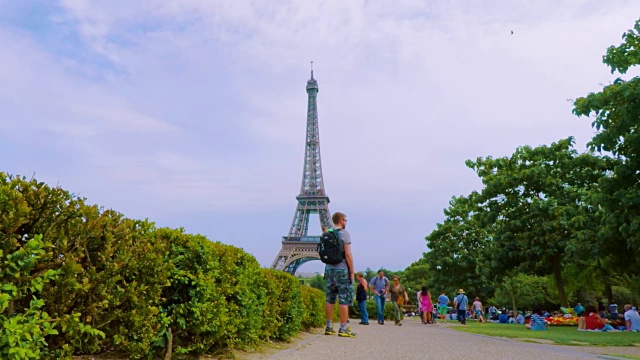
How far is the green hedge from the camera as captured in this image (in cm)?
276

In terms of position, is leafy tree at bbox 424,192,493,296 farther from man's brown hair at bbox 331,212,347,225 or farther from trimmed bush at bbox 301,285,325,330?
man's brown hair at bbox 331,212,347,225

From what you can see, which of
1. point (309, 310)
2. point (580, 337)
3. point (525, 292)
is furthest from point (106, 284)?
point (525, 292)

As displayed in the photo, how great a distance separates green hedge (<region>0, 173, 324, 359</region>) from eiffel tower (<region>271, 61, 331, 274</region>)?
5377 cm

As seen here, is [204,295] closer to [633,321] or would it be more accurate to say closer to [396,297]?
[396,297]

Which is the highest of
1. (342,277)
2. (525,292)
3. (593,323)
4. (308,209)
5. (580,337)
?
(308,209)

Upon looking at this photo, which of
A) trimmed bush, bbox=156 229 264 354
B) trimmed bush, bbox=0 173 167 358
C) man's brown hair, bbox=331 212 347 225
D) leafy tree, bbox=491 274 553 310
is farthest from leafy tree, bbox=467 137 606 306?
leafy tree, bbox=491 274 553 310

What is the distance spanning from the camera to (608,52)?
46.9ft

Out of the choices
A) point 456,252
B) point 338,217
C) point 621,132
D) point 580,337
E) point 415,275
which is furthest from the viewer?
point 415,275

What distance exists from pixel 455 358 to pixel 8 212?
5598 millimetres

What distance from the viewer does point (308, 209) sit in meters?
70.2

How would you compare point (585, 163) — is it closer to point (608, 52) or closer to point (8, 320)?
point (608, 52)

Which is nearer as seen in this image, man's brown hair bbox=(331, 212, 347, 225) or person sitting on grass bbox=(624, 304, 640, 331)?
man's brown hair bbox=(331, 212, 347, 225)

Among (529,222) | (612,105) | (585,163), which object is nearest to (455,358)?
(612,105)

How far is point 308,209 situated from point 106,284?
66755 millimetres
